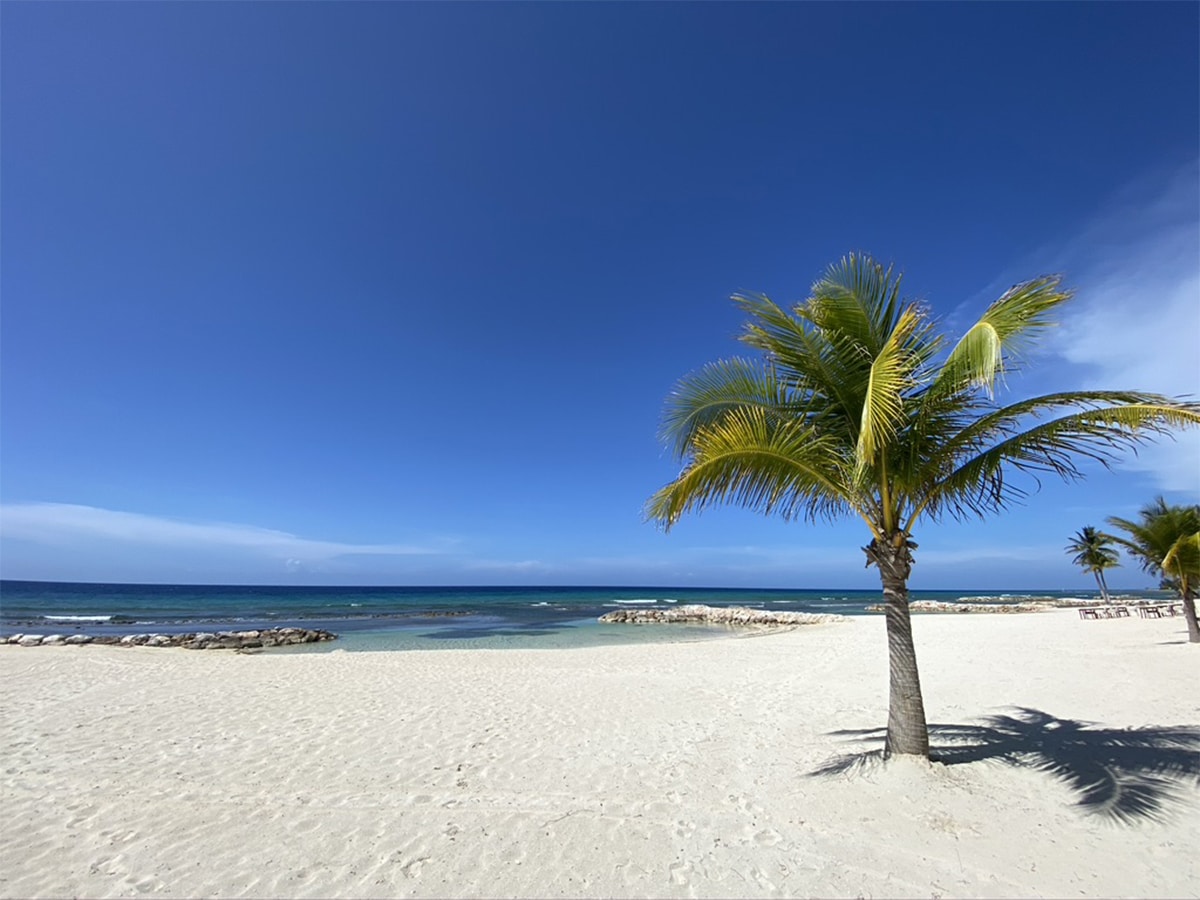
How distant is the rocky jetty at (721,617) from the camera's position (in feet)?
128

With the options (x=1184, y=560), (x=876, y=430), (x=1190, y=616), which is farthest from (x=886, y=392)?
(x=1190, y=616)

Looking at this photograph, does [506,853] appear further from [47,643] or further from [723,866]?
[47,643]

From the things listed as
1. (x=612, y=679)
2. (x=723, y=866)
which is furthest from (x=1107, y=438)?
(x=612, y=679)

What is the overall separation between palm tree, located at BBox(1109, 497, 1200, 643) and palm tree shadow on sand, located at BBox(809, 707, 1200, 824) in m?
11.3

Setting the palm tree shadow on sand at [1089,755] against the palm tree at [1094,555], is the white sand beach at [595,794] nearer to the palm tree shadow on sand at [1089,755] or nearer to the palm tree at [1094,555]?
the palm tree shadow on sand at [1089,755]

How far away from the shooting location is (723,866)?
13.1ft

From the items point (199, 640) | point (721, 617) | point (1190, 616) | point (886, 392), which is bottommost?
point (199, 640)

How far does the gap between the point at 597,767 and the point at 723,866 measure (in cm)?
251

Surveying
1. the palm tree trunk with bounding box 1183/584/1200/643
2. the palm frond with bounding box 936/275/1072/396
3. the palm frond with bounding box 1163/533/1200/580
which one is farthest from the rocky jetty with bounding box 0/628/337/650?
the palm tree trunk with bounding box 1183/584/1200/643

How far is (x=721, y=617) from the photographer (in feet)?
139

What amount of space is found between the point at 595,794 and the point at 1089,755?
527cm

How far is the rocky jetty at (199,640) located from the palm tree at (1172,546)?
3205 cm

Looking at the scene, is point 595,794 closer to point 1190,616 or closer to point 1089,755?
point 1089,755

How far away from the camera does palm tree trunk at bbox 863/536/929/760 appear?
527 centimetres
